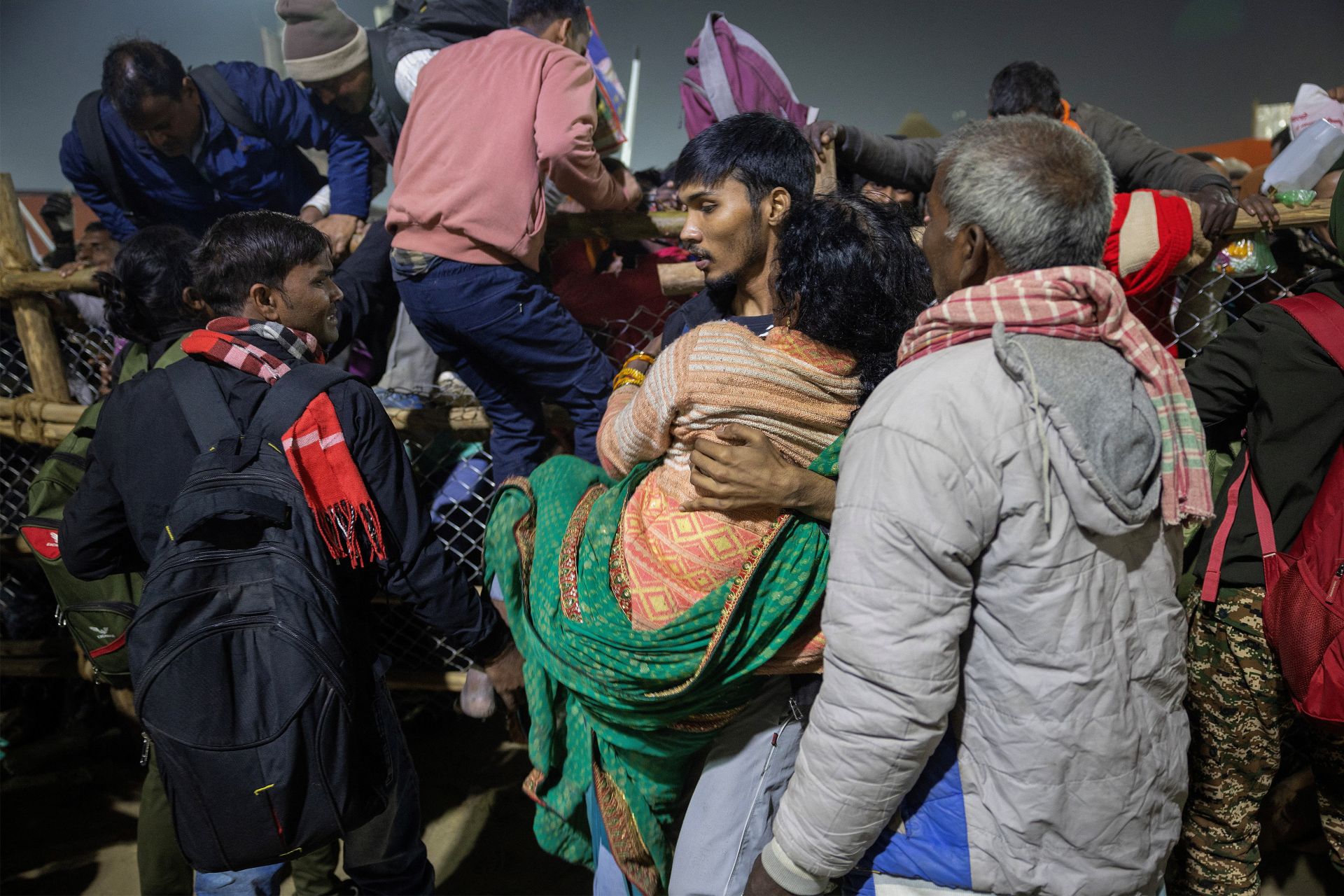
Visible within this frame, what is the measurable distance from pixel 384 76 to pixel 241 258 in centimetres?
172

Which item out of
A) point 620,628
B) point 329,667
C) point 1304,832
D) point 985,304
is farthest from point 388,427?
point 1304,832

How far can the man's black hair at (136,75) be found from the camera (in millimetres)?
3270

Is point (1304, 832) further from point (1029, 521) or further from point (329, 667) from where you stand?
point (329, 667)

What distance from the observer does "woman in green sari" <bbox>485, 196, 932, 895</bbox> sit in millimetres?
1550

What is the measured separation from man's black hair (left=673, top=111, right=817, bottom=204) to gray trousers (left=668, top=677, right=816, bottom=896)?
48.5 inches

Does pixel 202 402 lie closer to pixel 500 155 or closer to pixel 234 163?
pixel 500 155

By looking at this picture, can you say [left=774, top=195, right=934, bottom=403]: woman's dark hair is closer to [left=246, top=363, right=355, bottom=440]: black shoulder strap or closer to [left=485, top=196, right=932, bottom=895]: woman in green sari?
[left=485, top=196, right=932, bottom=895]: woman in green sari

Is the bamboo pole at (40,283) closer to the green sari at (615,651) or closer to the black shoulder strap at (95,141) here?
the black shoulder strap at (95,141)

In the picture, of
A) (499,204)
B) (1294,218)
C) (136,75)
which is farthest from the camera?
(136,75)

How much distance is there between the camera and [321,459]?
1833mm

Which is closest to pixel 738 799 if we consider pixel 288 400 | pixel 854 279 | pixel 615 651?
pixel 615 651

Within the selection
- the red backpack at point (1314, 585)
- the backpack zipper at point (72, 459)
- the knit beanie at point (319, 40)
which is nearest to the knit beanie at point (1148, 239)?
the red backpack at point (1314, 585)

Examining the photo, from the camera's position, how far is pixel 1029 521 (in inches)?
46.3

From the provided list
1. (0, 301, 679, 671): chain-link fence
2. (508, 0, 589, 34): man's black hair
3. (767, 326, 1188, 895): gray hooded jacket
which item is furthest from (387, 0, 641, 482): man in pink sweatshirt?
(767, 326, 1188, 895): gray hooded jacket
